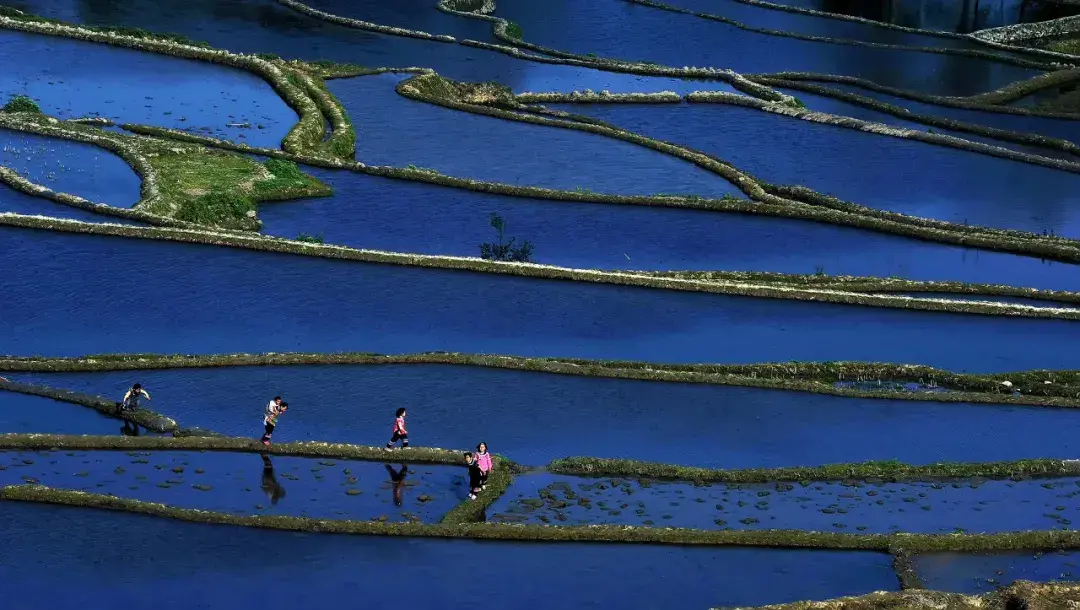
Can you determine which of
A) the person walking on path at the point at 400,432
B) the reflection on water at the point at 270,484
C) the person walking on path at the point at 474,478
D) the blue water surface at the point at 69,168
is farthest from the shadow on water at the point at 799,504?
the blue water surface at the point at 69,168

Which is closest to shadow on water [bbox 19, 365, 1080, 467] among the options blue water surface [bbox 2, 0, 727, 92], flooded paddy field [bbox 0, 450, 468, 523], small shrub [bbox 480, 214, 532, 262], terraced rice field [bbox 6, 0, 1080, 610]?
terraced rice field [bbox 6, 0, 1080, 610]

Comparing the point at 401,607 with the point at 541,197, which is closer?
the point at 401,607

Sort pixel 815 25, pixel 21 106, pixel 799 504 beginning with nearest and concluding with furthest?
pixel 799 504, pixel 21 106, pixel 815 25

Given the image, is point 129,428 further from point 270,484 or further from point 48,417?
point 270,484

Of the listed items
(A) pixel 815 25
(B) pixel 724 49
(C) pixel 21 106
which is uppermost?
(A) pixel 815 25

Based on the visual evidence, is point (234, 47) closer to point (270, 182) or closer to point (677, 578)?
point (270, 182)

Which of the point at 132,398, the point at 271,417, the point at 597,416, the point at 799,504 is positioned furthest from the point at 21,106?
the point at 799,504

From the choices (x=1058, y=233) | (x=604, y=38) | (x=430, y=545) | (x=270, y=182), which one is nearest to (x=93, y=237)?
(x=270, y=182)
